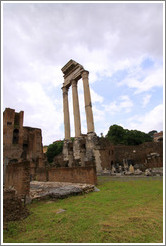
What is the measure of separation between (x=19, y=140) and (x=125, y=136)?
27715mm

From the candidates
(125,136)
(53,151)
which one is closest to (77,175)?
(125,136)

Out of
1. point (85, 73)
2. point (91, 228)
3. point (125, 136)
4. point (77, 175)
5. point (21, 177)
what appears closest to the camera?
point (91, 228)

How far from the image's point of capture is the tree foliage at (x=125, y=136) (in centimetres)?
4141

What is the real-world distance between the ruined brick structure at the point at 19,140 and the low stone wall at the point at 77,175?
15.6 metres

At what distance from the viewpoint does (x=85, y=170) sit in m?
9.53

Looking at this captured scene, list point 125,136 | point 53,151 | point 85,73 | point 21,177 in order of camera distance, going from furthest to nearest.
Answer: point 53,151
point 125,136
point 85,73
point 21,177

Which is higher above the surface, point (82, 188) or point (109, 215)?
point (109, 215)

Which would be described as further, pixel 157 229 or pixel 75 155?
pixel 75 155

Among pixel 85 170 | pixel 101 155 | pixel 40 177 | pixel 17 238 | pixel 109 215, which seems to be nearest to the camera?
pixel 17 238

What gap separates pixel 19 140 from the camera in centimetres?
2744

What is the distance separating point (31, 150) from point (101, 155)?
47.5 ft

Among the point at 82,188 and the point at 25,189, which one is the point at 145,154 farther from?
the point at 25,189

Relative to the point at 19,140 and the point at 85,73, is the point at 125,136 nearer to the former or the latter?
the point at 85,73

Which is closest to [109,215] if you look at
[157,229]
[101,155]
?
[157,229]
